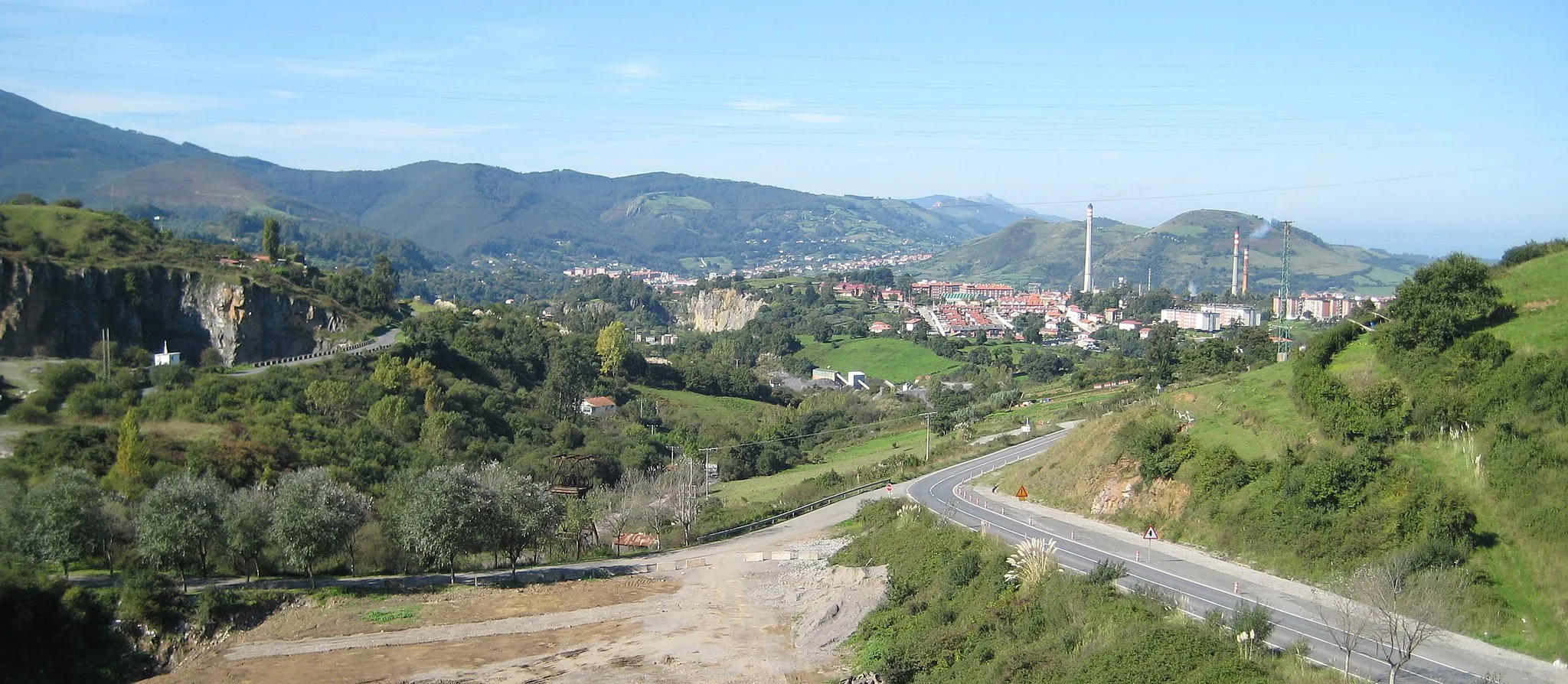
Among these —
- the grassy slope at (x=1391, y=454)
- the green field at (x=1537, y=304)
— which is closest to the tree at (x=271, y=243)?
the grassy slope at (x=1391, y=454)

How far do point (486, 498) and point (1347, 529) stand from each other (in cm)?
1864

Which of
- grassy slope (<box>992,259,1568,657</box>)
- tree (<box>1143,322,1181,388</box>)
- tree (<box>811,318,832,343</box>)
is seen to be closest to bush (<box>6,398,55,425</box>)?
grassy slope (<box>992,259,1568,657</box>)

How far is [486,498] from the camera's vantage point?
26.3 metres

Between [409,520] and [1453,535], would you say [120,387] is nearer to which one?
[409,520]

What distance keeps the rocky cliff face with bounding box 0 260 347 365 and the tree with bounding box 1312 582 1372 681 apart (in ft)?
189

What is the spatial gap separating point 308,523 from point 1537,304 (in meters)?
27.4

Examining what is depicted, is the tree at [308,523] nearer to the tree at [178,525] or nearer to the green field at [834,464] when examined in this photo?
the tree at [178,525]

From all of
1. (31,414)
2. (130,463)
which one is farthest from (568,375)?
(130,463)

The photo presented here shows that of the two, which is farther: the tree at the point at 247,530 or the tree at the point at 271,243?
the tree at the point at 271,243

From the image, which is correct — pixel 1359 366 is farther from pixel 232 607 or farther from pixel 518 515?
pixel 232 607

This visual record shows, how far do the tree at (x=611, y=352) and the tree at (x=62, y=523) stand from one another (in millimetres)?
47336

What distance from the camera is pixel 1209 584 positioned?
1877 centimetres

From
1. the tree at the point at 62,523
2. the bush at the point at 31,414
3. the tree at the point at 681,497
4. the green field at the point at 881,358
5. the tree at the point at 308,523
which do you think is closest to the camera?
the tree at the point at 62,523

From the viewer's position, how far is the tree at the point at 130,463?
96.9ft
